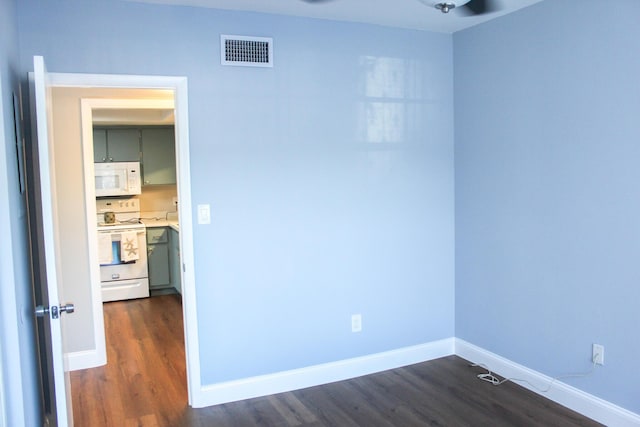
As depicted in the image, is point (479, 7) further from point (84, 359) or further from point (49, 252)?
point (84, 359)

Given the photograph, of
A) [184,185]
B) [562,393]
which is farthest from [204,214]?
[562,393]

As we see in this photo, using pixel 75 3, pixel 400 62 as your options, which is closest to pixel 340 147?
pixel 400 62

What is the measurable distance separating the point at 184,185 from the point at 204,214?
22 centimetres

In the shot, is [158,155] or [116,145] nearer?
[116,145]

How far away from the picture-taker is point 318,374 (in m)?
3.62

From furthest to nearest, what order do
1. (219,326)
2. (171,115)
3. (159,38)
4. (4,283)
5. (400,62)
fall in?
(171,115) < (400,62) < (219,326) < (159,38) < (4,283)

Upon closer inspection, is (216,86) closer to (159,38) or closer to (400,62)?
(159,38)

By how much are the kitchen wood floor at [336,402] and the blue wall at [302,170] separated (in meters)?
0.25

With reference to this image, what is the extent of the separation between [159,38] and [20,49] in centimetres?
73

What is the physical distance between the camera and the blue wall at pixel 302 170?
10.1 ft

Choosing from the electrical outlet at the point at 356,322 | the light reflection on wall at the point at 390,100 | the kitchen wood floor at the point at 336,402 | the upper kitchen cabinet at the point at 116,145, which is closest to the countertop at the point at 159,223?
the upper kitchen cabinet at the point at 116,145

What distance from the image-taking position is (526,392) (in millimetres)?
3389

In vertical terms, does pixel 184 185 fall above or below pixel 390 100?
below

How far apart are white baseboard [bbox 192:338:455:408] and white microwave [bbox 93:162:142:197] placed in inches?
159
